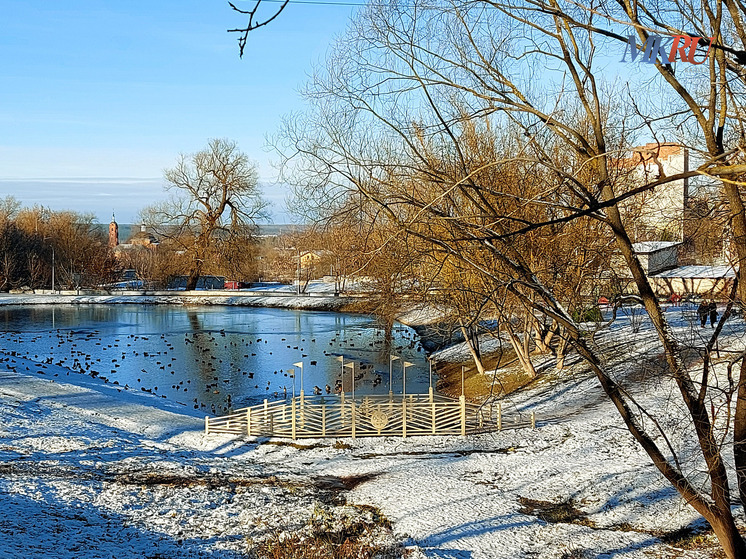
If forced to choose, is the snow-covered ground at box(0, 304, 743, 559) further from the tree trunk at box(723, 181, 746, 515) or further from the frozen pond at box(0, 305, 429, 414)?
the frozen pond at box(0, 305, 429, 414)

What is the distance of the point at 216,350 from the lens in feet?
93.5

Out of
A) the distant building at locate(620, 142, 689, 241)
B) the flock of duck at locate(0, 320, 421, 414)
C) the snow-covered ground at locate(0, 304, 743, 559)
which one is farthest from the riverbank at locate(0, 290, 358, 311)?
the snow-covered ground at locate(0, 304, 743, 559)

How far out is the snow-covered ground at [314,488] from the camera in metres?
8.90

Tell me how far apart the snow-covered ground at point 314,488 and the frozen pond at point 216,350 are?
4.99m

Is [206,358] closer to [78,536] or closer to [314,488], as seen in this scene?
[314,488]

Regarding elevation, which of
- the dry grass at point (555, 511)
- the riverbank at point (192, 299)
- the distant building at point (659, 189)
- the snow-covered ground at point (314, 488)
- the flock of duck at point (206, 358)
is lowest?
the dry grass at point (555, 511)

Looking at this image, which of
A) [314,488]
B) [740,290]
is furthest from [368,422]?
[740,290]

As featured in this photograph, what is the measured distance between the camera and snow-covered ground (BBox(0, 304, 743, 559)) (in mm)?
8898

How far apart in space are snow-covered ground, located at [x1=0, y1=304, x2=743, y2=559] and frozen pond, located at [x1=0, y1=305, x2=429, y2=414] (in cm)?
499

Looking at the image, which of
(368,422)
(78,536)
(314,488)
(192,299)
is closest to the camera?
(78,536)

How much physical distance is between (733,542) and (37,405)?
1599cm

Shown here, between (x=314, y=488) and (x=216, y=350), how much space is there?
17.9 metres

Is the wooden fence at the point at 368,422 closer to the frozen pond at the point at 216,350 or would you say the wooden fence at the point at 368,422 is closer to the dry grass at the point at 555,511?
the frozen pond at the point at 216,350

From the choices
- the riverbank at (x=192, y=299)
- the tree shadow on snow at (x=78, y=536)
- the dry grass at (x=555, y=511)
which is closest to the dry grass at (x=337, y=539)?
the tree shadow on snow at (x=78, y=536)
